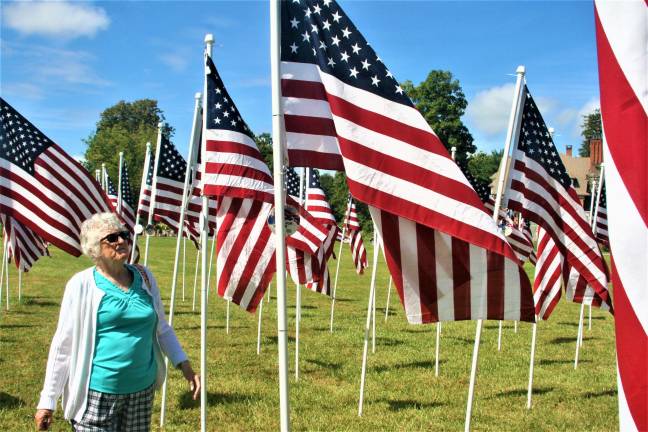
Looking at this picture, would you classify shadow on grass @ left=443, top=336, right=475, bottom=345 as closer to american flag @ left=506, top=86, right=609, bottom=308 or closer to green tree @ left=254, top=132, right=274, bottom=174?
american flag @ left=506, top=86, right=609, bottom=308

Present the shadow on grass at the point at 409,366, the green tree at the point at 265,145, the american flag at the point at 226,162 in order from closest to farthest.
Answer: the american flag at the point at 226,162
the shadow on grass at the point at 409,366
the green tree at the point at 265,145

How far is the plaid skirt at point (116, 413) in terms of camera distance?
12.8 ft

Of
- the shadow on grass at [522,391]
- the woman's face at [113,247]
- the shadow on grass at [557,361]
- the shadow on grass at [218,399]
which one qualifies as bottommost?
the shadow on grass at [522,391]

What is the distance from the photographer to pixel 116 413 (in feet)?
13.0

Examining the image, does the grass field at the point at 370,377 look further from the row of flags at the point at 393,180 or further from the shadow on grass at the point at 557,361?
the row of flags at the point at 393,180

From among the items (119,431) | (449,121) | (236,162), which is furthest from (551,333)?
(449,121)

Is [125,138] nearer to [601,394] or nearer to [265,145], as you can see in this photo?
[265,145]

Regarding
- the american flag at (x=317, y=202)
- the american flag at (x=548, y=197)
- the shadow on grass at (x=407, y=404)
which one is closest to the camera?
the american flag at (x=548, y=197)

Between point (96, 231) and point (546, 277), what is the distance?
771 centimetres

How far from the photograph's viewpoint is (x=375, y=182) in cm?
448

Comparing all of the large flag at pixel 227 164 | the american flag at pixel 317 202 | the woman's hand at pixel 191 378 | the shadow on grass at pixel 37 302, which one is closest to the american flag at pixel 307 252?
the american flag at pixel 317 202

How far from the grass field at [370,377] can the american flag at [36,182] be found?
2.21m

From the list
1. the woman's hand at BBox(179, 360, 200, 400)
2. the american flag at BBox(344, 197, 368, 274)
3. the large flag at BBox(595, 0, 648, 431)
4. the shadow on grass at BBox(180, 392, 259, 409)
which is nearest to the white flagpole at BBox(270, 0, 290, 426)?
the woman's hand at BBox(179, 360, 200, 400)

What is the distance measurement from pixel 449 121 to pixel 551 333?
144 feet
